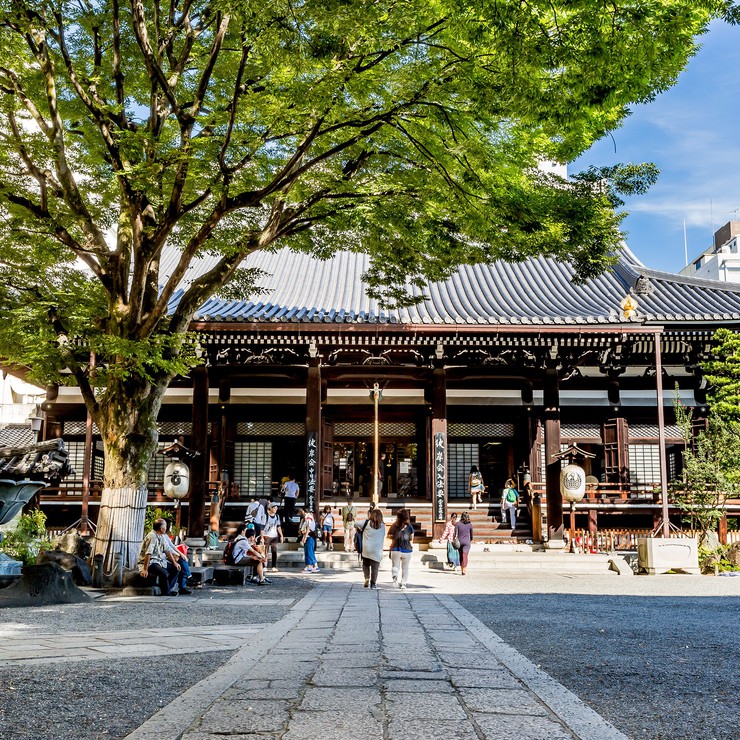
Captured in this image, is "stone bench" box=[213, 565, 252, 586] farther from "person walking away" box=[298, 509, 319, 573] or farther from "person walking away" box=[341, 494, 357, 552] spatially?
"person walking away" box=[341, 494, 357, 552]

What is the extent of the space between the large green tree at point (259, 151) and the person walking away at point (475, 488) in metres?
10.2

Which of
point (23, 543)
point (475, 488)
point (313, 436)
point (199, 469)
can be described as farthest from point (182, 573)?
point (475, 488)

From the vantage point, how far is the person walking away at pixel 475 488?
2103cm

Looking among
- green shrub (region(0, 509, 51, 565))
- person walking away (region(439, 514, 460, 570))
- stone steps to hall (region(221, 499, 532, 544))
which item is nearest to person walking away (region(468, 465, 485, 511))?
stone steps to hall (region(221, 499, 532, 544))

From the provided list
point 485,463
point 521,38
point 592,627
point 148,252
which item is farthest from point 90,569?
point 485,463

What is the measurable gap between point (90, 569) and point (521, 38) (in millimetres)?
10044

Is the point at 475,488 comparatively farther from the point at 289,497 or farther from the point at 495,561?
the point at 289,497

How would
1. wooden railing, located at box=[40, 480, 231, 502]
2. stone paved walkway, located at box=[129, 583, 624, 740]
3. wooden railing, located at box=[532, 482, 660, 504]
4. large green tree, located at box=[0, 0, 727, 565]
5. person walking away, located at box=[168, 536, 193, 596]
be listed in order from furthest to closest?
wooden railing, located at box=[40, 480, 231, 502], wooden railing, located at box=[532, 482, 660, 504], person walking away, located at box=[168, 536, 193, 596], large green tree, located at box=[0, 0, 727, 565], stone paved walkway, located at box=[129, 583, 624, 740]

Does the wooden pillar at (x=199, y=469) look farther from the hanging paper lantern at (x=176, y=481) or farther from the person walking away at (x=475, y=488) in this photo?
the person walking away at (x=475, y=488)

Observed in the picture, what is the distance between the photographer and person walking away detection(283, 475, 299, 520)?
18.7 meters

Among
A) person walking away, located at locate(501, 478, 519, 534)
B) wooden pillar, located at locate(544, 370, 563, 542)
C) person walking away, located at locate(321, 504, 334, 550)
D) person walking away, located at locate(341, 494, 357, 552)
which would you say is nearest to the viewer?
person walking away, located at locate(321, 504, 334, 550)

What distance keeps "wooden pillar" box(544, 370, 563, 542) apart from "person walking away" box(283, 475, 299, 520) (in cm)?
681

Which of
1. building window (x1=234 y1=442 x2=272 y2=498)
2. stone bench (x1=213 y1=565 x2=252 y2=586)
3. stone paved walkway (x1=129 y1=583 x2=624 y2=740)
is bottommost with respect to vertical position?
stone bench (x1=213 y1=565 x2=252 y2=586)

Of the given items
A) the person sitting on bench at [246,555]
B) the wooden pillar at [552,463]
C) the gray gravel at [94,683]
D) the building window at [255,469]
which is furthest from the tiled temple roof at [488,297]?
the gray gravel at [94,683]
